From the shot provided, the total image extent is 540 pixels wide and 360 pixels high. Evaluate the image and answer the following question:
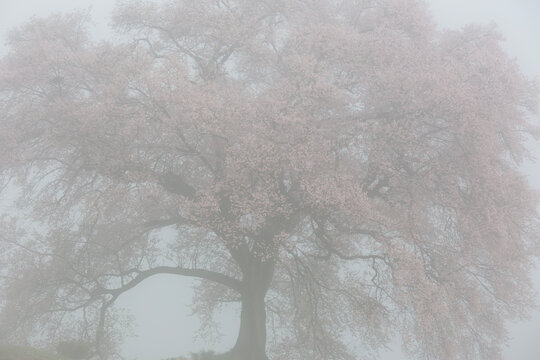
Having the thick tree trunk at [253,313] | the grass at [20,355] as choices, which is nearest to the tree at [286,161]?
the thick tree trunk at [253,313]

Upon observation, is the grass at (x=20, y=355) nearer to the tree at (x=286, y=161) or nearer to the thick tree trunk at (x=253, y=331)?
the tree at (x=286, y=161)

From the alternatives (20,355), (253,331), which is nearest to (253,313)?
(253,331)

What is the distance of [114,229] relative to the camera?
61.9 ft

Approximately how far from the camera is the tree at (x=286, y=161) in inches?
536

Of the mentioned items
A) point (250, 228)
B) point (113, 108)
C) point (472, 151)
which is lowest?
point (250, 228)

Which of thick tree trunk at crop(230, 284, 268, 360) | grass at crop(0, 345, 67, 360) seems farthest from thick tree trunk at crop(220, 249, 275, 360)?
grass at crop(0, 345, 67, 360)

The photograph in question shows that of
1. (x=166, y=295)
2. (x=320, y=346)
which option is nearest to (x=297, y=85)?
(x=320, y=346)

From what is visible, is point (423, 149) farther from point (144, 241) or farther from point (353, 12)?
point (144, 241)

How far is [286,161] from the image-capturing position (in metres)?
14.0

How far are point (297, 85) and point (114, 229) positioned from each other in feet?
33.9

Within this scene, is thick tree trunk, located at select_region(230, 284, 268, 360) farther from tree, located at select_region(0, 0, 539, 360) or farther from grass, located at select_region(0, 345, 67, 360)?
grass, located at select_region(0, 345, 67, 360)

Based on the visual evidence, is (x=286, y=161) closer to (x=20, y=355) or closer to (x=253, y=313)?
(x=253, y=313)

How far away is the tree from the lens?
44.7 feet

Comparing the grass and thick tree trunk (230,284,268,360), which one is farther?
thick tree trunk (230,284,268,360)
